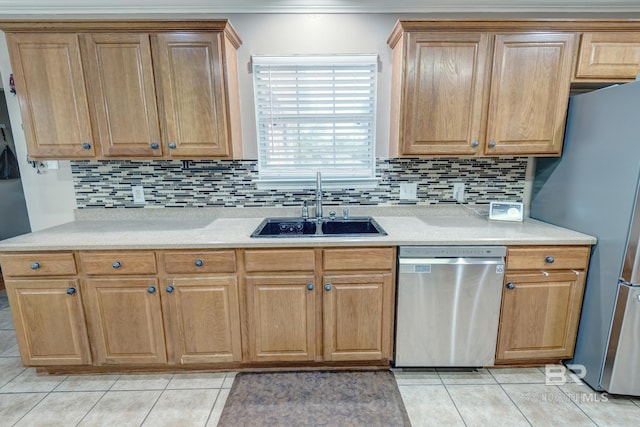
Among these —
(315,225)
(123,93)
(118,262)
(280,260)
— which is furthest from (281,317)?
(123,93)

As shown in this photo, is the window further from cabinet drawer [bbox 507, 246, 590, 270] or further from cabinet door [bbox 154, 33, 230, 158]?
cabinet drawer [bbox 507, 246, 590, 270]

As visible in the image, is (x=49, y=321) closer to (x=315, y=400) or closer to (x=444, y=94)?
(x=315, y=400)

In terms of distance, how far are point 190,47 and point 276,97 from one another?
62 cm

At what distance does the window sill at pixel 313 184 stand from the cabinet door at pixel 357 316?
2.58ft

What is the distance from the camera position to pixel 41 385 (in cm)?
182

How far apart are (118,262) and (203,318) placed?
580mm

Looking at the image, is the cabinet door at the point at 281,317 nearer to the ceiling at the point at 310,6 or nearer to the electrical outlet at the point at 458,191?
the electrical outlet at the point at 458,191

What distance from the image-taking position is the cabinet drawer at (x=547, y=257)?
1.73 meters

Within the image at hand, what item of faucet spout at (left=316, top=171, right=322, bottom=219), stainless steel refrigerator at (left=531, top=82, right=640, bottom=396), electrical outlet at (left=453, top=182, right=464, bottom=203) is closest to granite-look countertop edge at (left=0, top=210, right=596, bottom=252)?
stainless steel refrigerator at (left=531, top=82, right=640, bottom=396)

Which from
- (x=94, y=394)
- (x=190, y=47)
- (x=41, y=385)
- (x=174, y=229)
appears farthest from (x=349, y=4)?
(x=41, y=385)

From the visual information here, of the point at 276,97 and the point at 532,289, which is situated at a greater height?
the point at 276,97

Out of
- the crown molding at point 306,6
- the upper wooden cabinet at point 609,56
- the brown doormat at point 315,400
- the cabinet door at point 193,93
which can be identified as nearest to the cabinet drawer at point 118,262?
the cabinet door at point 193,93

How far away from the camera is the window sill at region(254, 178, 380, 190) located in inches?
89.4

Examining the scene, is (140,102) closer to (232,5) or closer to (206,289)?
(232,5)
